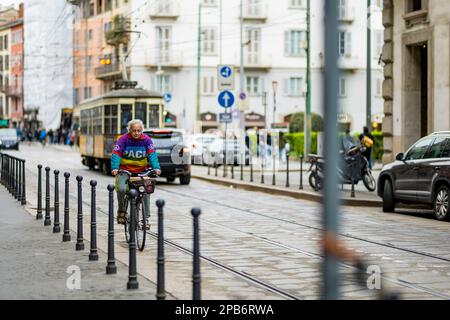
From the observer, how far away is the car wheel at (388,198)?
68.2ft

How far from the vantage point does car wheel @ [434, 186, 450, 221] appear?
18.3 meters

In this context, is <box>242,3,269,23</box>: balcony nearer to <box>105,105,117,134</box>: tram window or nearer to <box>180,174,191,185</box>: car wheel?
<box>105,105,117,134</box>: tram window

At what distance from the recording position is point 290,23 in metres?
71.8

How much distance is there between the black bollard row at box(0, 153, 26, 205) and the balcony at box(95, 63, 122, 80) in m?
49.1

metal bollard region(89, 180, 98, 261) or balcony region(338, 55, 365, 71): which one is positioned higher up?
balcony region(338, 55, 365, 71)

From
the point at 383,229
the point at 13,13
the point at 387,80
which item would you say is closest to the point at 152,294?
the point at 383,229

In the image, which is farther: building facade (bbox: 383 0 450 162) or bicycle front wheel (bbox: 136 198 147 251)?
building facade (bbox: 383 0 450 162)

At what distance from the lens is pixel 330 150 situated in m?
4.63

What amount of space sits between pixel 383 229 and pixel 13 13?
12105cm

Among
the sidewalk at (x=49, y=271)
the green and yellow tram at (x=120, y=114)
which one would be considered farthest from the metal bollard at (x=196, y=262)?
the green and yellow tram at (x=120, y=114)

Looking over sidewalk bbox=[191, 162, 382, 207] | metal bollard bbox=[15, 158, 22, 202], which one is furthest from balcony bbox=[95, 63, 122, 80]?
metal bollard bbox=[15, 158, 22, 202]

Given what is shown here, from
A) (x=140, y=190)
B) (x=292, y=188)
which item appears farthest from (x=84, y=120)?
(x=140, y=190)

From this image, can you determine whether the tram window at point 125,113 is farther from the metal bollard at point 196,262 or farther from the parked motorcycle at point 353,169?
the metal bollard at point 196,262

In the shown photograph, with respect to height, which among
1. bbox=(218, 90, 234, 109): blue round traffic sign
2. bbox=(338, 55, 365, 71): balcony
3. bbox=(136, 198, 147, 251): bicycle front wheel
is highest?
bbox=(338, 55, 365, 71): balcony
